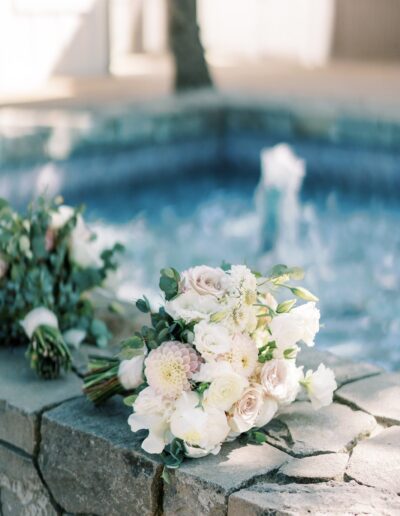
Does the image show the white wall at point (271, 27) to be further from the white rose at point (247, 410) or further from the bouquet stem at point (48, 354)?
the white rose at point (247, 410)

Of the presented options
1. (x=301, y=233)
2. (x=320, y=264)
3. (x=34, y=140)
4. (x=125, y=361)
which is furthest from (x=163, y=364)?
(x=34, y=140)

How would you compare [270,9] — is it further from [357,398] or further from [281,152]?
[357,398]

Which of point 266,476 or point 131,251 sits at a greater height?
point 266,476

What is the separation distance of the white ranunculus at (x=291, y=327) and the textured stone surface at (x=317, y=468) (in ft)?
0.84

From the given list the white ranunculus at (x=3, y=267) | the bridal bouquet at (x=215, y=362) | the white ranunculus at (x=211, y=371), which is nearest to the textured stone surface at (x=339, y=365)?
the bridal bouquet at (x=215, y=362)

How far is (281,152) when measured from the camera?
8586mm

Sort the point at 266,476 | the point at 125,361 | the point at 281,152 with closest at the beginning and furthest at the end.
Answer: the point at 266,476 → the point at 125,361 → the point at 281,152

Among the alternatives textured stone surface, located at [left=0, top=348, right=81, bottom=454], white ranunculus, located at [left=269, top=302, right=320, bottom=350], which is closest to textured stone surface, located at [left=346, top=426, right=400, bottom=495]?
white ranunculus, located at [left=269, top=302, right=320, bottom=350]

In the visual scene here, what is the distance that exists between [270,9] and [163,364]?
13895 millimetres

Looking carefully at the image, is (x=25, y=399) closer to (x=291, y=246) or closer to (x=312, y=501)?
(x=312, y=501)

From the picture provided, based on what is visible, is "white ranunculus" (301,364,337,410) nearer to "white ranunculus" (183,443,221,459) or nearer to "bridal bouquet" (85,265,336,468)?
"bridal bouquet" (85,265,336,468)

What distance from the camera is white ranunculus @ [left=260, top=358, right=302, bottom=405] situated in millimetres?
2119

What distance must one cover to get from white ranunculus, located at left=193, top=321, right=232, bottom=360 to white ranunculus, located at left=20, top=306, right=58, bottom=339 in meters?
0.68

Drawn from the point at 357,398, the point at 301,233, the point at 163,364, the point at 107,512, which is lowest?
the point at 301,233
